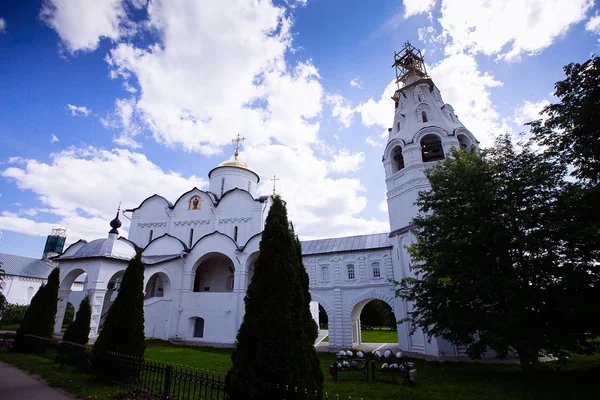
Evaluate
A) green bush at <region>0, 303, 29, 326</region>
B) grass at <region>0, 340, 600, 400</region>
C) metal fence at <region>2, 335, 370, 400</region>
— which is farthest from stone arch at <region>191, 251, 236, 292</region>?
green bush at <region>0, 303, 29, 326</region>

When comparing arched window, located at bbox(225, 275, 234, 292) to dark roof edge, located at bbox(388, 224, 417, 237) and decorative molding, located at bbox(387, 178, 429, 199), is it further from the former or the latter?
decorative molding, located at bbox(387, 178, 429, 199)

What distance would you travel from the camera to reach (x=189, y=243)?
22.3m

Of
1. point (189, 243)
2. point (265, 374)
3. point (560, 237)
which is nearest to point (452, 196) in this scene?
point (560, 237)

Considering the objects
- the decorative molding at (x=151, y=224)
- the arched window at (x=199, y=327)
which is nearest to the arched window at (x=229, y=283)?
the arched window at (x=199, y=327)

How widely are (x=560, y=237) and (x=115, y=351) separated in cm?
1241

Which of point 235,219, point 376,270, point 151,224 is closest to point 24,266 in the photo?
point 151,224

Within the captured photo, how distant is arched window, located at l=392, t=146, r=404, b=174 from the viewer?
19016 millimetres

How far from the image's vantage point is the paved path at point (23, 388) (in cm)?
667

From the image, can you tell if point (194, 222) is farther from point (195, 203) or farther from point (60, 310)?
point (60, 310)

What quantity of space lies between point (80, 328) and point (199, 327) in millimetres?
9887

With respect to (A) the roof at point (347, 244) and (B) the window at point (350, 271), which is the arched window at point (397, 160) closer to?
(A) the roof at point (347, 244)

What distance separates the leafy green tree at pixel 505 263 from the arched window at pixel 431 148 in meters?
7.61

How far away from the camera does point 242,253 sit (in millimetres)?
Answer: 19594

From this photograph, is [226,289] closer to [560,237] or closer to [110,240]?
[110,240]
